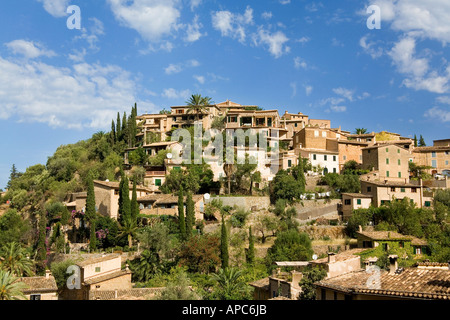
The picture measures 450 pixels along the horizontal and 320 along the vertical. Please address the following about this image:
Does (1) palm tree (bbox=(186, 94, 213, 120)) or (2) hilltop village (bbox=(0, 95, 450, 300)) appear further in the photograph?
(1) palm tree (bbox=(186, 94, 213, 120))

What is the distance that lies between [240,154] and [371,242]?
2112 cm

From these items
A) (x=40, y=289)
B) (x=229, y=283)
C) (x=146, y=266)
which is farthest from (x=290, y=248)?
(x=40, y=289)

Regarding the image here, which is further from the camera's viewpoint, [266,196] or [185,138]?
[185,138]

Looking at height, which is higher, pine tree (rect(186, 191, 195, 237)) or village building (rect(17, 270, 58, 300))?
pine tree (rect(186, 191, 195, 237))

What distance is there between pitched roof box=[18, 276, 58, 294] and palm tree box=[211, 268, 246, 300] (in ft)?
37.0

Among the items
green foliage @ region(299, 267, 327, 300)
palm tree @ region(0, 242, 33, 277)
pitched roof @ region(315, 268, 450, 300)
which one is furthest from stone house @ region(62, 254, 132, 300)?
pitched roof @ region(315, 268, 450, 300)

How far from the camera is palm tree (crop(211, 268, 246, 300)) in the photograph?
30.1m

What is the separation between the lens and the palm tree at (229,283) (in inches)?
1184

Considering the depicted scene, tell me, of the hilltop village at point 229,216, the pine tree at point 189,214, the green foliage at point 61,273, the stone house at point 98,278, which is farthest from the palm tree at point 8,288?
the pine tree at point 189,214

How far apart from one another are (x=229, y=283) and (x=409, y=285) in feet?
57.3

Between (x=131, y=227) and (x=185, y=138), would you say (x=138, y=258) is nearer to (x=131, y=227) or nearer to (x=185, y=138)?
(x=131, y=227)

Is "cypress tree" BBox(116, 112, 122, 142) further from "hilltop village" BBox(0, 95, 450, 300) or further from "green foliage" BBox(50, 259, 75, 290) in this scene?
"green foliage" BBox(50, 259, 75, 290)

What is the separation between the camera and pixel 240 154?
53.4m
